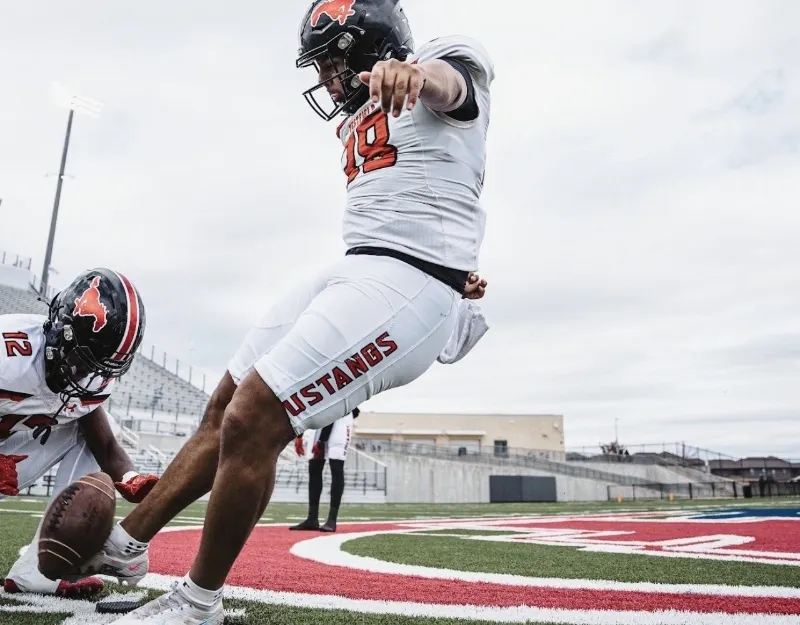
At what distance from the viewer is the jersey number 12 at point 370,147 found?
97.5 inches

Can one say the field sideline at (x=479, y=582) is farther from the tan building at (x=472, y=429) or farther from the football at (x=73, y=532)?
the tan building at (x=472, y=429)

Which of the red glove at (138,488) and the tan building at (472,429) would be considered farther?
the tan building at (472,429)

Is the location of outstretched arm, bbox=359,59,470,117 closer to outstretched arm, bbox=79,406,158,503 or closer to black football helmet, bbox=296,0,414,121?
black football helmet, bbox=296,0,414,121

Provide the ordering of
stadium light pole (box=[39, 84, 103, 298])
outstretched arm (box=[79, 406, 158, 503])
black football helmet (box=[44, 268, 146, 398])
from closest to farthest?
black football helmet (box=[44, 268, 146, 398])
outstretched arm (box=[79, 406, 158, 503])
stadium light pole (box=[39, 84, 103, 298])

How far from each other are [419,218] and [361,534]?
4.81 m

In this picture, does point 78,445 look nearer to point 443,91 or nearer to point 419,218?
point 419,218

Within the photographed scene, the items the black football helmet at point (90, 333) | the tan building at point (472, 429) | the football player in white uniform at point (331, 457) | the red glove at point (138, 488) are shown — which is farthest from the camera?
the tan building at point (472, 429)

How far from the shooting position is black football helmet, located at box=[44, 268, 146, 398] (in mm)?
2900

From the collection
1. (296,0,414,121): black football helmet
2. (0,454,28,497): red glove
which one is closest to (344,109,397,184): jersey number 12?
(296,0,414,121): black football helmet

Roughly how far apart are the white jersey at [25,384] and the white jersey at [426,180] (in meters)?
1.45

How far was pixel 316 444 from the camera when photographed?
8102 millimetres

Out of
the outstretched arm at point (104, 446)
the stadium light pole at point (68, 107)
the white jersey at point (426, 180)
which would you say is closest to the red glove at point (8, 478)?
the outstretched arm at point (104, 446)

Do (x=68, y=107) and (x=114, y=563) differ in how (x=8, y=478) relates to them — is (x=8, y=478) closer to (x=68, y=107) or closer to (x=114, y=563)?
(x=114, y=563)

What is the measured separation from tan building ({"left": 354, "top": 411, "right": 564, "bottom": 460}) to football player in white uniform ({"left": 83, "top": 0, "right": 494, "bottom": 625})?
5013cm
